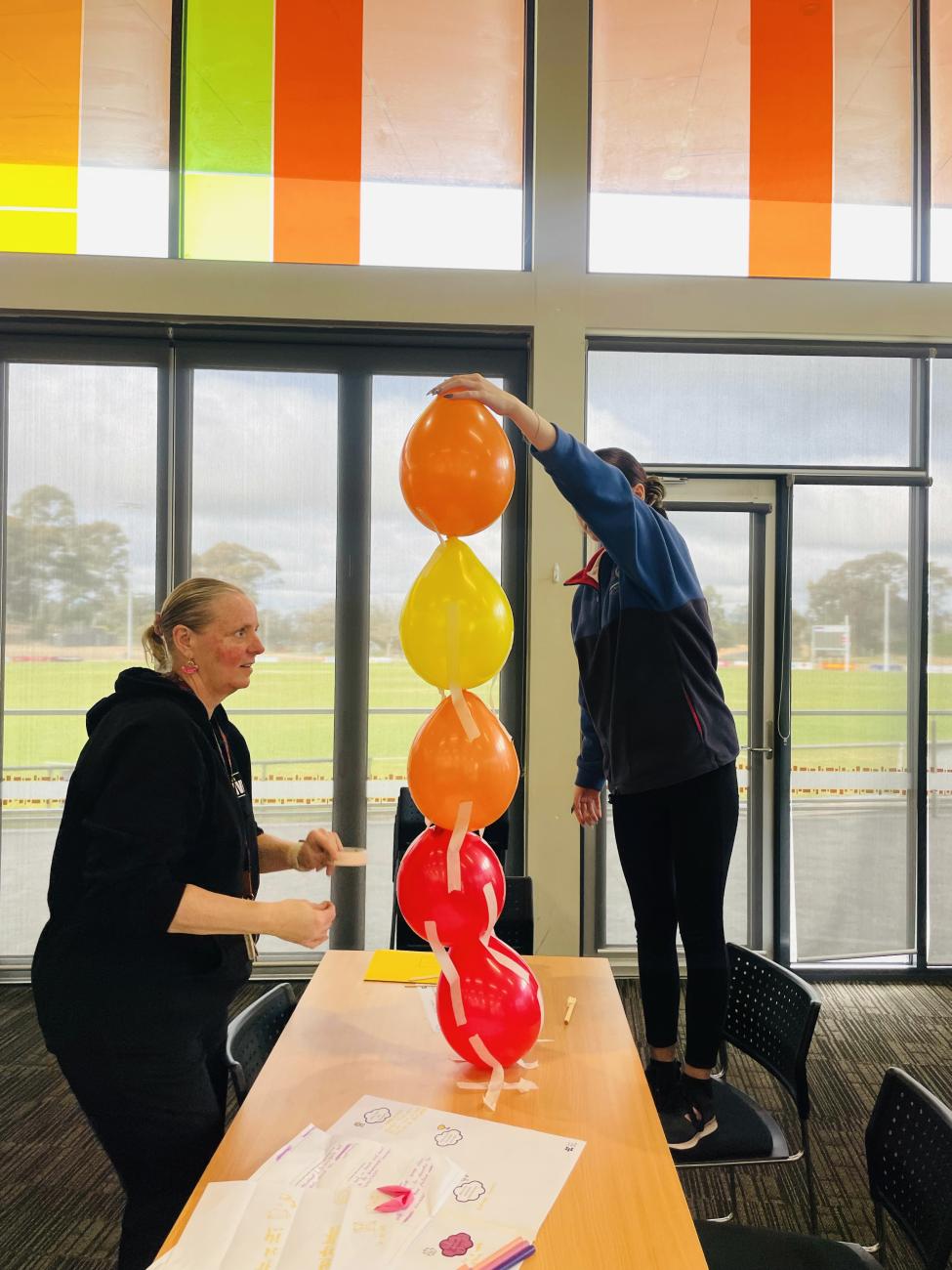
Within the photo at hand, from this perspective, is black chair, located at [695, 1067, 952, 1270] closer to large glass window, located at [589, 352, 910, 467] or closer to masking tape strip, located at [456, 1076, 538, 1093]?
masking tape strip, located at [456, 1076, 538, 1093]

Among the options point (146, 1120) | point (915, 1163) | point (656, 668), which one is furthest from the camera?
point (656, 668)

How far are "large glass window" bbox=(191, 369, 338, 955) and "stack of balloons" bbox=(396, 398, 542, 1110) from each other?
223 centimetres

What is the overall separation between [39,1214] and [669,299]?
3623 mm

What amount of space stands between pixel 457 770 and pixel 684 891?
2.43ft

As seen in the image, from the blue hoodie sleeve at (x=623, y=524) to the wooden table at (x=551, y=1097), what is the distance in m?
0.82

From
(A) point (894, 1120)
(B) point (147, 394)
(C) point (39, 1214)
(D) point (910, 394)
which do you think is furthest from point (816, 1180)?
(B) point (147, 394)

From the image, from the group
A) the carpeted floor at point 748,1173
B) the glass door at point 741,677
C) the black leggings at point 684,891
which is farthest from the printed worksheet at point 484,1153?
the glass door at point 741,677

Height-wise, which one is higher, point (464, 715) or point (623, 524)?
point (623, 524)

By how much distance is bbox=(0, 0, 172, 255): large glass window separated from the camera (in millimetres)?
3461

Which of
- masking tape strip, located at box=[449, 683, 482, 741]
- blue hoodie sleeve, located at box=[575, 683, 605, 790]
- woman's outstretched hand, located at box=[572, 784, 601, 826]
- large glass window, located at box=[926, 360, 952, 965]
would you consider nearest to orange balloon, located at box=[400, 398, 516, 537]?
masking tape strip, located at box=[449, 683, 482, 741]

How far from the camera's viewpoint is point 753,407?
3633 mm

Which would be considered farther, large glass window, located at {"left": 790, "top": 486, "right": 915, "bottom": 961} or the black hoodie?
large glass window, located at {"left": 790, "top": 486, "right": 915, "bottom": 961}

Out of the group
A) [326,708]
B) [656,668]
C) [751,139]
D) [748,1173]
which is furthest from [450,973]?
[751,139]

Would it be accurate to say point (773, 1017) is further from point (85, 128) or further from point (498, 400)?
point (85, 128)
